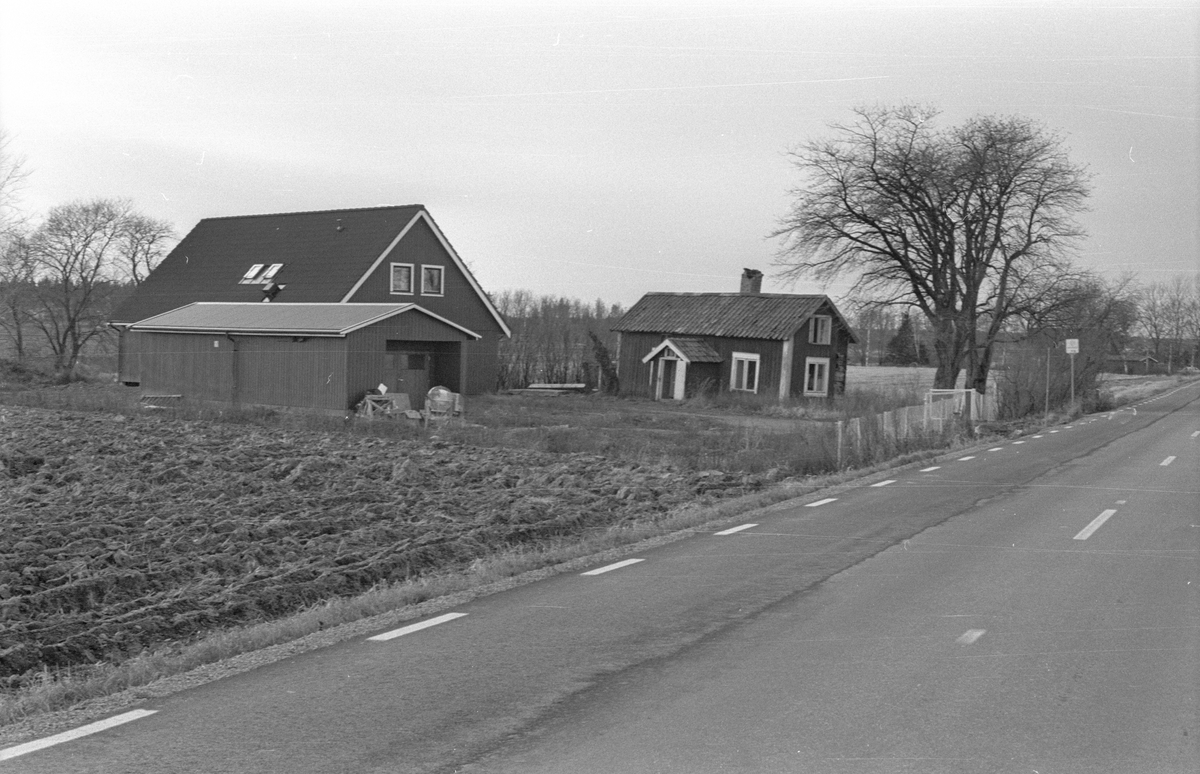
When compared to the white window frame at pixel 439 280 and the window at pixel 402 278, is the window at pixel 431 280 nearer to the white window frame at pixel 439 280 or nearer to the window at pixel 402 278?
the white window frame at pixel 439 280

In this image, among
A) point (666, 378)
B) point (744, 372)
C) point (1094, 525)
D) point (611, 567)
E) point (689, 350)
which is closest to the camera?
point (611, 567)

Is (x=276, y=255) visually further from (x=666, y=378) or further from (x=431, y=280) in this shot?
(x=666, y=378)

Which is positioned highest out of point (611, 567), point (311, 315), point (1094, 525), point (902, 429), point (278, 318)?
point (311, 315)

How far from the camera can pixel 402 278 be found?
139 feet

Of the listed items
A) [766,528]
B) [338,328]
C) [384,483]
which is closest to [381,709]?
[766,528]

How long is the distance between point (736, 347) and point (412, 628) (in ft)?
147

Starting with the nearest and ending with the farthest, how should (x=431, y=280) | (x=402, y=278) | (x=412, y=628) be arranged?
(x=412, y=628), (x=402, y=278), (x=431, y=280)

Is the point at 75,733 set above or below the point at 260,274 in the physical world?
below

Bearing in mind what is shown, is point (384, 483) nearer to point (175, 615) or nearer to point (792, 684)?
point (175, 615)

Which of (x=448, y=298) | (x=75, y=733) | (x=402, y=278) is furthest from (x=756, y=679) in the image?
(x=448, y=298)

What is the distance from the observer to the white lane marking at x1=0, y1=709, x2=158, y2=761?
5199 mm

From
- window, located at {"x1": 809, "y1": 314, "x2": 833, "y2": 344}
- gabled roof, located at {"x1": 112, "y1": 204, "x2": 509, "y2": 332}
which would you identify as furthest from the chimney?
gabled roof, located at {"x1": 112, "y1": 204, "x2": 509, "y2": 332}

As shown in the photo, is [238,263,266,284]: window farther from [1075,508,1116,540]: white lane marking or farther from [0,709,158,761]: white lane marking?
[0,709,158,761]: white lane marking

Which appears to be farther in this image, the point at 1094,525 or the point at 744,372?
the point at 744,372
